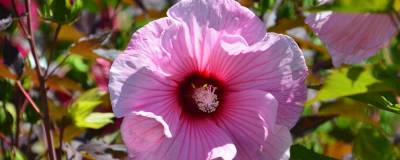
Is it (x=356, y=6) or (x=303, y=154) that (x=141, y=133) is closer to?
(x=303, y=154)

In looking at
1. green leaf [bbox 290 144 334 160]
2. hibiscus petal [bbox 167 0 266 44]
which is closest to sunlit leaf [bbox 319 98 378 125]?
green leaf [bbox 290 144 334 160]

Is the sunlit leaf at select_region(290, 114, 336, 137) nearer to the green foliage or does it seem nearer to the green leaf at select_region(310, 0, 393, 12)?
the green foliage

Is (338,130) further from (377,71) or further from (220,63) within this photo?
(377,71)

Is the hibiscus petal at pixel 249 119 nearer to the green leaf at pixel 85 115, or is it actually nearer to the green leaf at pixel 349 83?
the green leaf at pixel 349 83

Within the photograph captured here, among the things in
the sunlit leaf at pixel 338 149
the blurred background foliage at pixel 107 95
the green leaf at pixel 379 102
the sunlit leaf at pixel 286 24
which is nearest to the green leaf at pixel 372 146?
the blurred background foliage at pixel 107 95

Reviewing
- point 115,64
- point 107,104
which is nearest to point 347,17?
point 115,64

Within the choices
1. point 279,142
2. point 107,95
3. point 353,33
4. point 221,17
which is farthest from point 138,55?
point 107,95
